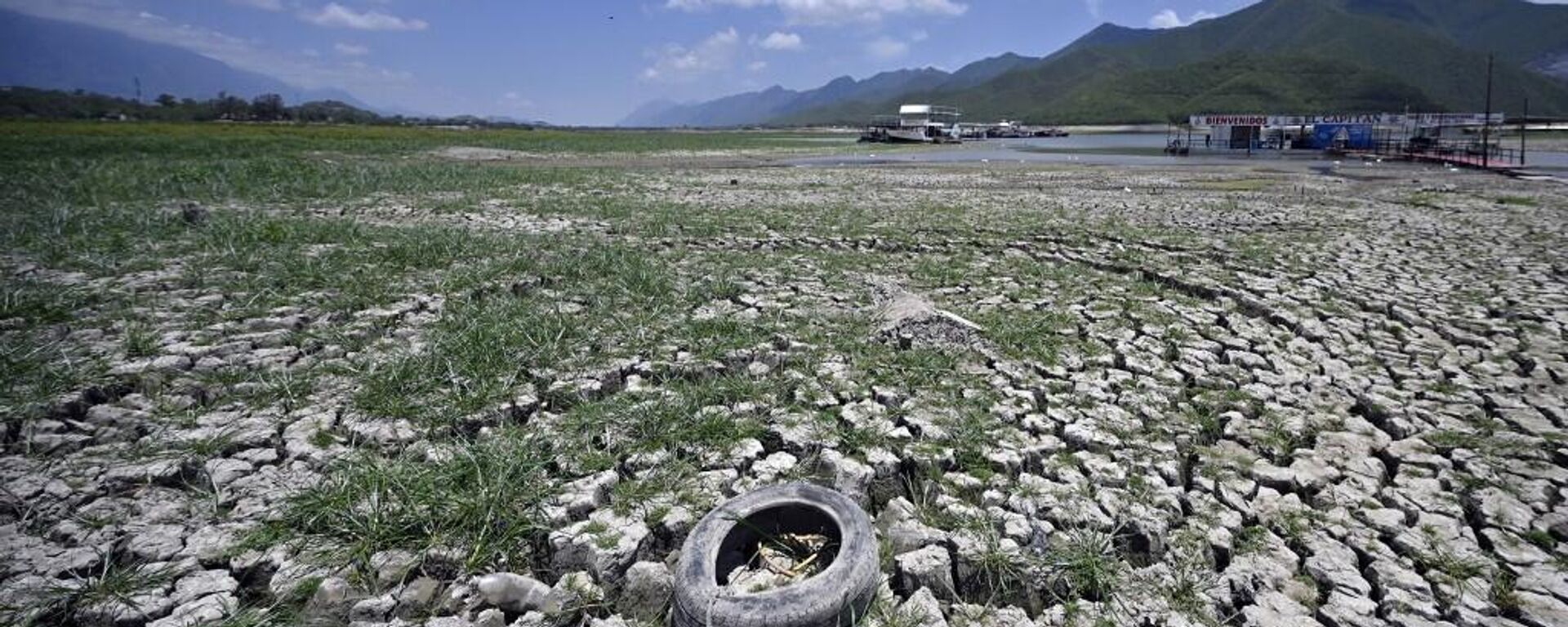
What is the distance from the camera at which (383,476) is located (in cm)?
359

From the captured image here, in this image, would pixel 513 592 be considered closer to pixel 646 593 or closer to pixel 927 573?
pixel 646 593

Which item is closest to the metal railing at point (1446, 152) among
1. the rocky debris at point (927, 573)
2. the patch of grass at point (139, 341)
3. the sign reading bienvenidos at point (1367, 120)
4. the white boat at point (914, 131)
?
the sign reading bienvenidos at point (1367, 120)

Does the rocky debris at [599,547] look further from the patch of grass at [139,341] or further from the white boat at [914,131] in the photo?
the white boat at [914,131]

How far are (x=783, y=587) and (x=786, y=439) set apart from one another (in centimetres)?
156

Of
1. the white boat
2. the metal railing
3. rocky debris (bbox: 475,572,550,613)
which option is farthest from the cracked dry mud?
the white boat

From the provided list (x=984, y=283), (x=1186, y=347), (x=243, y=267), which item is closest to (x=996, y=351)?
(x=1186, y=347)

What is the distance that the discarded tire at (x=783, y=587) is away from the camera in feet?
8.52

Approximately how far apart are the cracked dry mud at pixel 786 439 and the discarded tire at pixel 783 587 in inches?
9.2

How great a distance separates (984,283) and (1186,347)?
2.83 metres

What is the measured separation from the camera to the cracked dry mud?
3051 millimetres

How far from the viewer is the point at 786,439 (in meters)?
4.29

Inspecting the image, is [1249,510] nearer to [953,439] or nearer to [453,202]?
[953,439]

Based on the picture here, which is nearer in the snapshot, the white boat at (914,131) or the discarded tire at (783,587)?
the discarded tire at (783,587)

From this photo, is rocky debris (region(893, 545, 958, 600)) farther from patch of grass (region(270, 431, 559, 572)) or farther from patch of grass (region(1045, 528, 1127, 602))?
patch of grass (region(270, 431, 559, 572))
